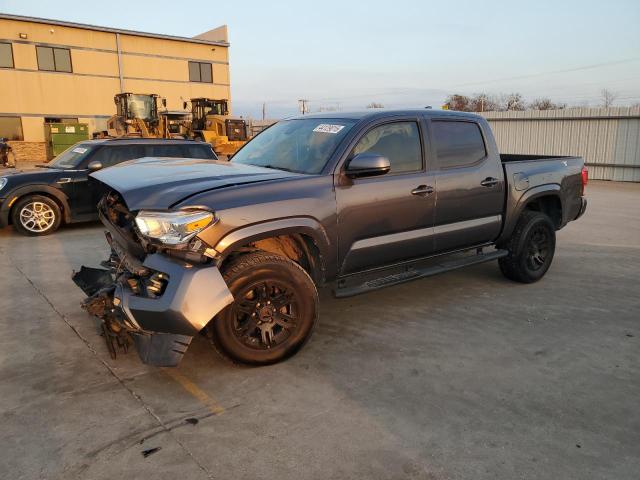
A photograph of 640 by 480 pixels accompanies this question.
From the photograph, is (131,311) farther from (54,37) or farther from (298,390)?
(54,37)

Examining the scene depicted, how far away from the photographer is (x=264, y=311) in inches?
142

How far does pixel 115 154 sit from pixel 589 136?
1662 centimetres

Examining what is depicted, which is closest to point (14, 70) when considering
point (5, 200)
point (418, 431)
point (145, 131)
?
point (145, 131)

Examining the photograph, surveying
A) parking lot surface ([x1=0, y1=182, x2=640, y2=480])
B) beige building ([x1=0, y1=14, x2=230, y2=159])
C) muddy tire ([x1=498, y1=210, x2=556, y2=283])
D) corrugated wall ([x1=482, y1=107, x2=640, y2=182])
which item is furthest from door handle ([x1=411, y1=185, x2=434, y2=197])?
beige building ([x1=0, y1=14, x2=230, y2=159])

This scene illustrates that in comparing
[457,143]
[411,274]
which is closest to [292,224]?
[411,274]

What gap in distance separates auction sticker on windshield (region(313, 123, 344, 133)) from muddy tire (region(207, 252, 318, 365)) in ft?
4.37

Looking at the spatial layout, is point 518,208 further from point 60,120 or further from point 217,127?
point 60,120

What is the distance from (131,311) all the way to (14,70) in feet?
111

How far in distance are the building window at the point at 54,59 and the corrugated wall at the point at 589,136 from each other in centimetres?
2703

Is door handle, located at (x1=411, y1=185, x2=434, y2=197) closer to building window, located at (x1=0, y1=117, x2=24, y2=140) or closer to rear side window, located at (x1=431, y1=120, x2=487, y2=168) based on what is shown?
rear side window, located at (x1=431, y1=120, x2=487, y2=168)

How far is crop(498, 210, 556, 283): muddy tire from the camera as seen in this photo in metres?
5.59

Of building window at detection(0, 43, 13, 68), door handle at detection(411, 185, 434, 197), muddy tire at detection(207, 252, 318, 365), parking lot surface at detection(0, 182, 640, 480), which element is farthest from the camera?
building window at detection(0, 43, 13, 68)

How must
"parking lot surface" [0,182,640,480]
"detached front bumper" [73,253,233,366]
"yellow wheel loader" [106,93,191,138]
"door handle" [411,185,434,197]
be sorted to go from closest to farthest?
Result: "parking lot surface" [0,182,640,480], "detached front bumper" [73,253,233,366], "door handle" [411,185,434,197], "yellow wheel loader" [106,93,191,138]

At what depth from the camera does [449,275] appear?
6.18m
